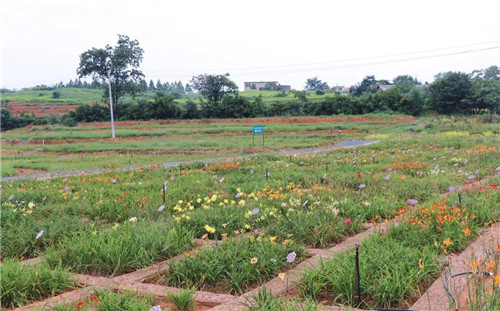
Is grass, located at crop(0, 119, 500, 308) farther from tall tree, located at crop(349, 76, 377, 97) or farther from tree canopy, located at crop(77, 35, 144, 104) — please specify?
tall tree, located at crop(349, 76, 377, 97)

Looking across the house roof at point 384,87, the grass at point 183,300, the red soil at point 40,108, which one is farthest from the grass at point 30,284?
the red soil at point 40,108

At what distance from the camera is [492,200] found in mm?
5047

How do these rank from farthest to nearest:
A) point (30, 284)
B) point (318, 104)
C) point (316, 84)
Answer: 1. point (316, 84)
2. point (318, 104)
3. point (30, 284)

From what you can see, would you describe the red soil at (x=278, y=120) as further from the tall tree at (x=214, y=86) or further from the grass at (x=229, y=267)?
the grass at (x=229, y=267)

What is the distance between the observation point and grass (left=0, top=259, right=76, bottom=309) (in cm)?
303

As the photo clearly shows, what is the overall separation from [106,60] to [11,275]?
40.9 metres

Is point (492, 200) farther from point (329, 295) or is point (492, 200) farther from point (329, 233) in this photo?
point (329, 295)

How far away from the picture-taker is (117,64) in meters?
42.5

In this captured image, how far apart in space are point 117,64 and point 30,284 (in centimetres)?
4210

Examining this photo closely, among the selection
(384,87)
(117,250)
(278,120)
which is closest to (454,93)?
(278,120)

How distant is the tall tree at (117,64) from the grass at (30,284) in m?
35.5

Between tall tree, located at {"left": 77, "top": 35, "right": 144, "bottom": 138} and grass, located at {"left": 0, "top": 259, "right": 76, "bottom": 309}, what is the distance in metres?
35.5

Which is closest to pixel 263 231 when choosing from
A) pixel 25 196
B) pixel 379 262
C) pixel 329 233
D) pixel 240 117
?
pixel 329 233

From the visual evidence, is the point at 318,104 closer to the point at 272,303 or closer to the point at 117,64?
the point at 117,64
